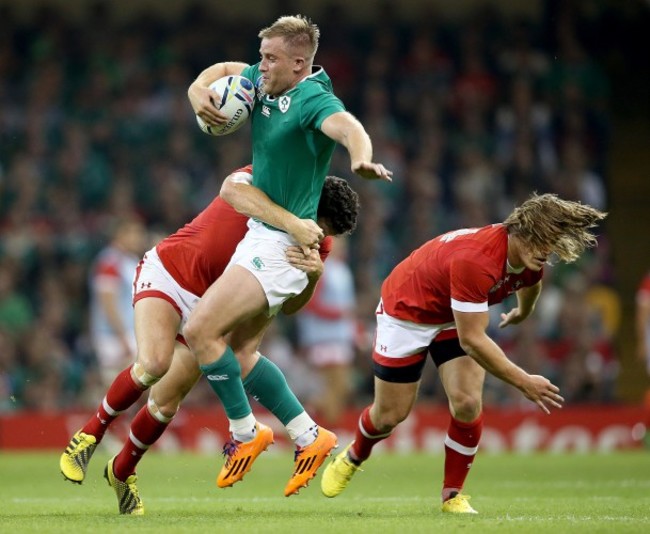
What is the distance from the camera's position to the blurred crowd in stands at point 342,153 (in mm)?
16281

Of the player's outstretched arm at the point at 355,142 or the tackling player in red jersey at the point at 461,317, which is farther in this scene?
the tackling player in red jersey at the point at 461,317

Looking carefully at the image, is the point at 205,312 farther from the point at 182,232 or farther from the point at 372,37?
the point at 372,37

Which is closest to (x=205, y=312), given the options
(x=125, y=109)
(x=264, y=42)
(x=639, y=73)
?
(x=264, y=42)

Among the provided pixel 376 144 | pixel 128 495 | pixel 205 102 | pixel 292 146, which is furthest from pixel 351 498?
pixel 376 144

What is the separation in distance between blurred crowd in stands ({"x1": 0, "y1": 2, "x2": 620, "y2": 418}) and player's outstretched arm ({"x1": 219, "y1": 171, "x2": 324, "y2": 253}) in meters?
8.53

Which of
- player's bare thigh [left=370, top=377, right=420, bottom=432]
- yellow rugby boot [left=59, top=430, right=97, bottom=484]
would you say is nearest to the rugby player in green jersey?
player's bare thigh [left=370, top=377, right=420, bottom=432]

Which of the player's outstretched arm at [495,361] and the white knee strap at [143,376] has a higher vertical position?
the player's outstretched arm at [495,361]

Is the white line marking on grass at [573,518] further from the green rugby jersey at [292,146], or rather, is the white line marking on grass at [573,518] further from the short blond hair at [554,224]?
the green rugby jersey at [292,146]

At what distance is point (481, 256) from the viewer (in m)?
7.53

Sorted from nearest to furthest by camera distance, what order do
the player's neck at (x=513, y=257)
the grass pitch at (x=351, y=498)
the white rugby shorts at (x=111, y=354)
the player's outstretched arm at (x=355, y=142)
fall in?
the player's outstretched arm at (x=355, y=142) < the grass pitch at (x=351, y=498) < the player's neck at (x=513, y=257) < the white rugby shorts at (x=111, y=354)

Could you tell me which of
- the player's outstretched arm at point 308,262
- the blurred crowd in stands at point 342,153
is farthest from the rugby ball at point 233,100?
the blurred crowd in stands at point 342,153

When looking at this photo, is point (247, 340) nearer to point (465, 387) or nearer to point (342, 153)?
point (465, 387)

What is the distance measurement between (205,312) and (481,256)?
5.37ft

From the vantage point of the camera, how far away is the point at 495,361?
724cm
